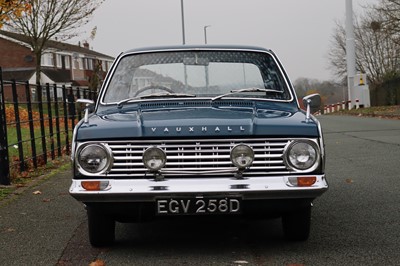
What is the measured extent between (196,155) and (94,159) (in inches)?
28.8

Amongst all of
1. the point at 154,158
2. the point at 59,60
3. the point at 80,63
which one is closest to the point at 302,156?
the point at 154,158

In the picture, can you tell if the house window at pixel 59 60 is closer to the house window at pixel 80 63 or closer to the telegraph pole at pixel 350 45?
the house window at pixel 80 63

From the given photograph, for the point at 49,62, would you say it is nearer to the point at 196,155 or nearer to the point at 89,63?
the point at 89,63

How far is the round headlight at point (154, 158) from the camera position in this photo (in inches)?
163

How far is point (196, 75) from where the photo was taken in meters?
5.52

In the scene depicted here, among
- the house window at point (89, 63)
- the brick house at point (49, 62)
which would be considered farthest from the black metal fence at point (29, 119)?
the house window at point (89, 63)

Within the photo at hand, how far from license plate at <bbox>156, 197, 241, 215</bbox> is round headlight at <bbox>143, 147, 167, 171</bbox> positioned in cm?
24

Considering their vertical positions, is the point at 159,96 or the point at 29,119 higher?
the point at 159,96

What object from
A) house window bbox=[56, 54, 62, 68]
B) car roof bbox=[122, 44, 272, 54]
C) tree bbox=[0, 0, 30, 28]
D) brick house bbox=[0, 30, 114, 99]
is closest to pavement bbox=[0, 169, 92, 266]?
car roof bbox=[122, 44, 272, 54]

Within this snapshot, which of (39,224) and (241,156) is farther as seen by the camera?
(39,224)

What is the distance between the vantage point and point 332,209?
6.16 m

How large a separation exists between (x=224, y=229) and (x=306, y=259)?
1.23 meters

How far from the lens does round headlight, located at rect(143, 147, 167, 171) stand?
4.14 meters

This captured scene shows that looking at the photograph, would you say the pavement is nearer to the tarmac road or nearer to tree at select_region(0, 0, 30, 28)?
the tarmac road
